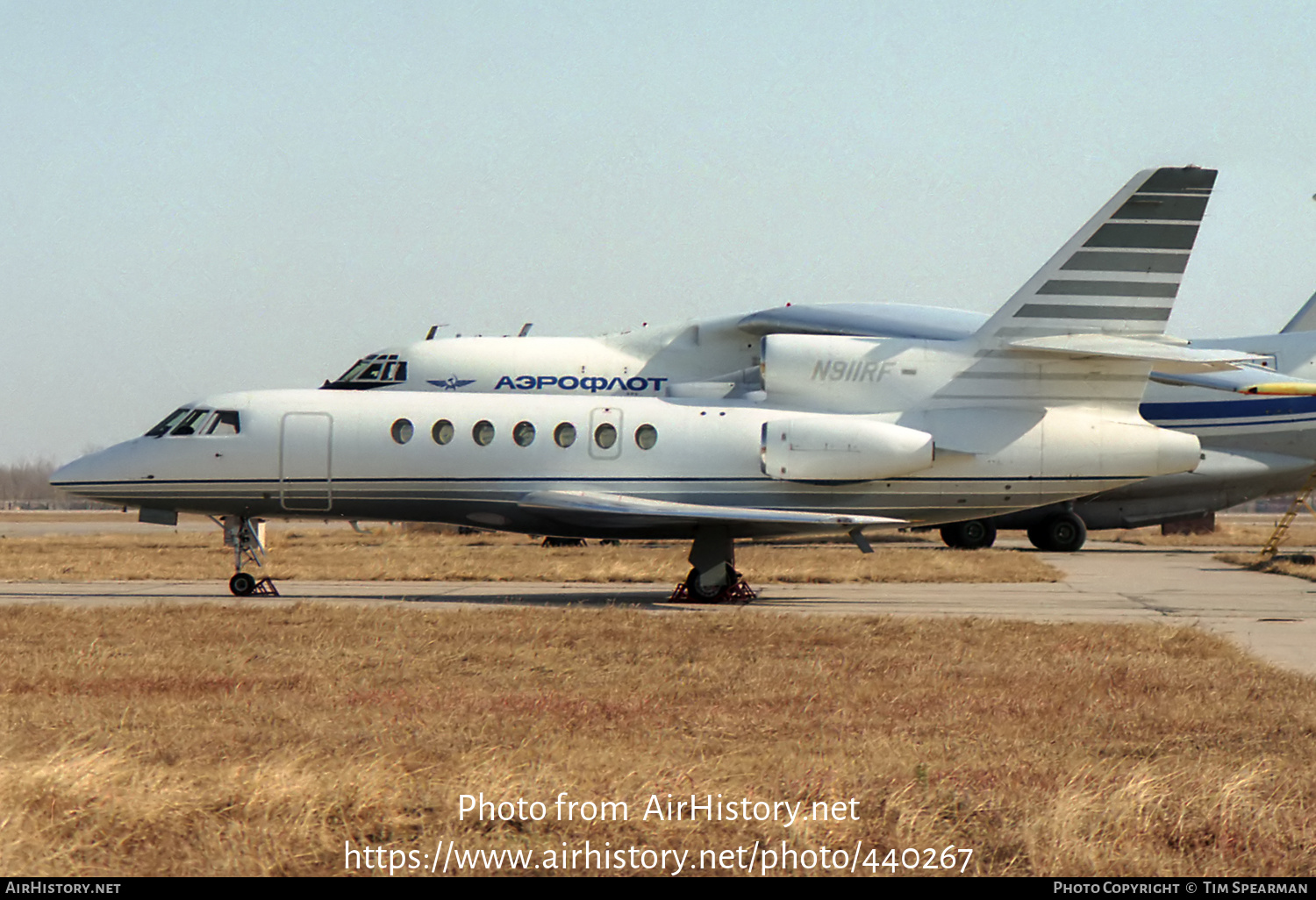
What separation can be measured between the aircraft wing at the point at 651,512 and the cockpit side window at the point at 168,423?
205 inches

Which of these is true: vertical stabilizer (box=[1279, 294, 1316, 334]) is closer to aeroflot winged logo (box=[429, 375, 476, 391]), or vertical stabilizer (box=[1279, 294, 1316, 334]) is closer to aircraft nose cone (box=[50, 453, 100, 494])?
aeroflot winged logo (box=[429, 375, 476, 391])

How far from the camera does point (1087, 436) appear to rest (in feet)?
60.3

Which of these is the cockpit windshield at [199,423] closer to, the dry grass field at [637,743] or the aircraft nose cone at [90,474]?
the aircraft nose cone at [90,474]

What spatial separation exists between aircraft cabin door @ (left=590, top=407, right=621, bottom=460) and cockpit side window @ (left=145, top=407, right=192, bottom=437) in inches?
235

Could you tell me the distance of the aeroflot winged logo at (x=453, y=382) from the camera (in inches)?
957

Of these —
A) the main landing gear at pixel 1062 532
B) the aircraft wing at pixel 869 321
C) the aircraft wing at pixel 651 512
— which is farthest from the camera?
the main landing gear at pixel 1062 532

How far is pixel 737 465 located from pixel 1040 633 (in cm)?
608

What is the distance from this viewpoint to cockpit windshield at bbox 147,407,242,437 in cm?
1891

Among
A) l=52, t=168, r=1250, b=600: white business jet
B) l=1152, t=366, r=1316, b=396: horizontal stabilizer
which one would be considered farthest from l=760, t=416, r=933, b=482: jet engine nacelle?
l=1152, t=366, r=1316, b=396: horizontal stabilizer

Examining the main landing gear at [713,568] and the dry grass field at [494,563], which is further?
the dry grass field at [494,563]

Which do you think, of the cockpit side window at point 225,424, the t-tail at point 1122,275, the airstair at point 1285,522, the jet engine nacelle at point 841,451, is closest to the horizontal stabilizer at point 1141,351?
the t-tail at point 1122,275

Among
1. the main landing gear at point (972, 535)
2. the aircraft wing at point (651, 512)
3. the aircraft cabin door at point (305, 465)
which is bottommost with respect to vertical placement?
the main landing gear at point (972, 535)

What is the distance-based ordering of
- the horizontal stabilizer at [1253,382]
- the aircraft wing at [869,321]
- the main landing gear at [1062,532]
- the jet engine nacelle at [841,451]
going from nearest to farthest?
the horizontal stabilizer at [1253,382] → the jet engine nacelle at [841,451] → the aircraft wing at [869,321] → the main landing gear at [1062,532]
